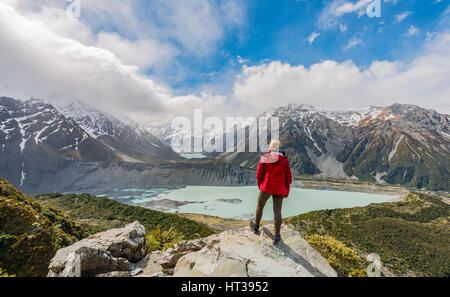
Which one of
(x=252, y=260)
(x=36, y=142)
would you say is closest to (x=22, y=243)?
(x=252, y=260)

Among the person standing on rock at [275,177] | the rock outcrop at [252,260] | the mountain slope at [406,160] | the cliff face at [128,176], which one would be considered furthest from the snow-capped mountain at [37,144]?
the mountain slope at [406,160]

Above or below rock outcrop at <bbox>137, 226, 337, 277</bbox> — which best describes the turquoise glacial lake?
below

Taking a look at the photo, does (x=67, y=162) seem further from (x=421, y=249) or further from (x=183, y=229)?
(x=421, y=249)

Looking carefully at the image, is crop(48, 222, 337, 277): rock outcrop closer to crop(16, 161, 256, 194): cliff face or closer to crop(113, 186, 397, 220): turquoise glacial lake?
crop(113, 186, 397, 220): turquoise glacial lake

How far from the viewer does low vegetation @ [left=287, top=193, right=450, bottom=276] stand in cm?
3250

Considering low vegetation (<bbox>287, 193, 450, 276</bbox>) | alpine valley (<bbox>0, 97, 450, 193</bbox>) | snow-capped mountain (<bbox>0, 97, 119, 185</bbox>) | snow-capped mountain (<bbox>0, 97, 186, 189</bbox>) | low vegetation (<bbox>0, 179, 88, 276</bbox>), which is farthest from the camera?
alpine valley (<bbox>0, 97, 450, 193</bbox>)

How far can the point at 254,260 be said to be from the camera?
13.4 feet

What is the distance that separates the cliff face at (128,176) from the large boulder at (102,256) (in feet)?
333

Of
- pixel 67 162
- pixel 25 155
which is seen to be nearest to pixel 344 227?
pixel 67 162

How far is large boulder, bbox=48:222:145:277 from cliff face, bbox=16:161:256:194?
333ft

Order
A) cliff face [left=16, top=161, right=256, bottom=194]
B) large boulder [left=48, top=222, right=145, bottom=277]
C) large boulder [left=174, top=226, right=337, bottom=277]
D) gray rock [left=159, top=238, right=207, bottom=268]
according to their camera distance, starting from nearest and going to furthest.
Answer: large boulder [left=174, top=226, right=337, bottom=277] → large boulder [left=48, top=222, right=145, bottom=277] → gray rock [left=159, top=238, right=207, bottom=268] → cliff face [left=16, top=161, right=256, bottom=194]

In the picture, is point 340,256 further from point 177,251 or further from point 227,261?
point 177,251

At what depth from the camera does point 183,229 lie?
102ft

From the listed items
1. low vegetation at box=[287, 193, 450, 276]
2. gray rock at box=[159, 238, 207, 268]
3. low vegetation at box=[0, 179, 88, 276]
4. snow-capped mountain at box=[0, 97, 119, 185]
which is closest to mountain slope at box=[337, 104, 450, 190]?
low vegetation at box=[287, 193, 450, 276]
